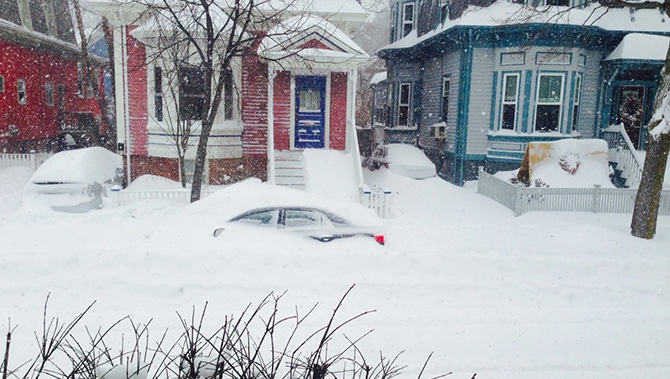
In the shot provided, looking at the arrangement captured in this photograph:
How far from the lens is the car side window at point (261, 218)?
348 inches

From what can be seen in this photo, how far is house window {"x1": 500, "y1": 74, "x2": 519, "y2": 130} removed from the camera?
1838cm

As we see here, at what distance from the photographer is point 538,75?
58.9ft

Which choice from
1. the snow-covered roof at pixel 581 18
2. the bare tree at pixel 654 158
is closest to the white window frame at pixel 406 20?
the snow-covered roof at pixel 581 18

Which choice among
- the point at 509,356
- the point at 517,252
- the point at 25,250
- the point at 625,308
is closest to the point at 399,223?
the point at 517,252

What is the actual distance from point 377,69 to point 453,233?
139 ft

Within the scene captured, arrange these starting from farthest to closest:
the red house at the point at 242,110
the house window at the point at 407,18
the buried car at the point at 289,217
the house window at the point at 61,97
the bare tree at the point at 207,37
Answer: the house window at the point at 61,97
the house window at the point at 407,18
the red house at the point at 242,110
the bare tree at the point at 207,37
the buried car at the point at 289,217

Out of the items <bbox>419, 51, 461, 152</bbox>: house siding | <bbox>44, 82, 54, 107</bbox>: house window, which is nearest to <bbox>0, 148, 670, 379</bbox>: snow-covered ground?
<bbox>419, 51, 461, 152</bbox>: house siding

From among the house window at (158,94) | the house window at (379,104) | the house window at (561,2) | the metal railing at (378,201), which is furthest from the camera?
the house window at (379,104)

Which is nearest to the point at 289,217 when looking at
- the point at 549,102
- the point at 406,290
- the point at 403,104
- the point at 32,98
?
the point at 406,290

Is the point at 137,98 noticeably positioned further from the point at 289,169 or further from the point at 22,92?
the point at 22,92

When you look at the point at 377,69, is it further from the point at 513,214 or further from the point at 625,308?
the point at 625,308

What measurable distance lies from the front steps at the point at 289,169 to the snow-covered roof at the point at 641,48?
38.0 ft

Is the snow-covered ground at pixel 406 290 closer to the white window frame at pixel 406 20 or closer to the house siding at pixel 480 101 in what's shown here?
the house siding at pixel 480 101

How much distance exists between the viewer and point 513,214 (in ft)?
47.0
